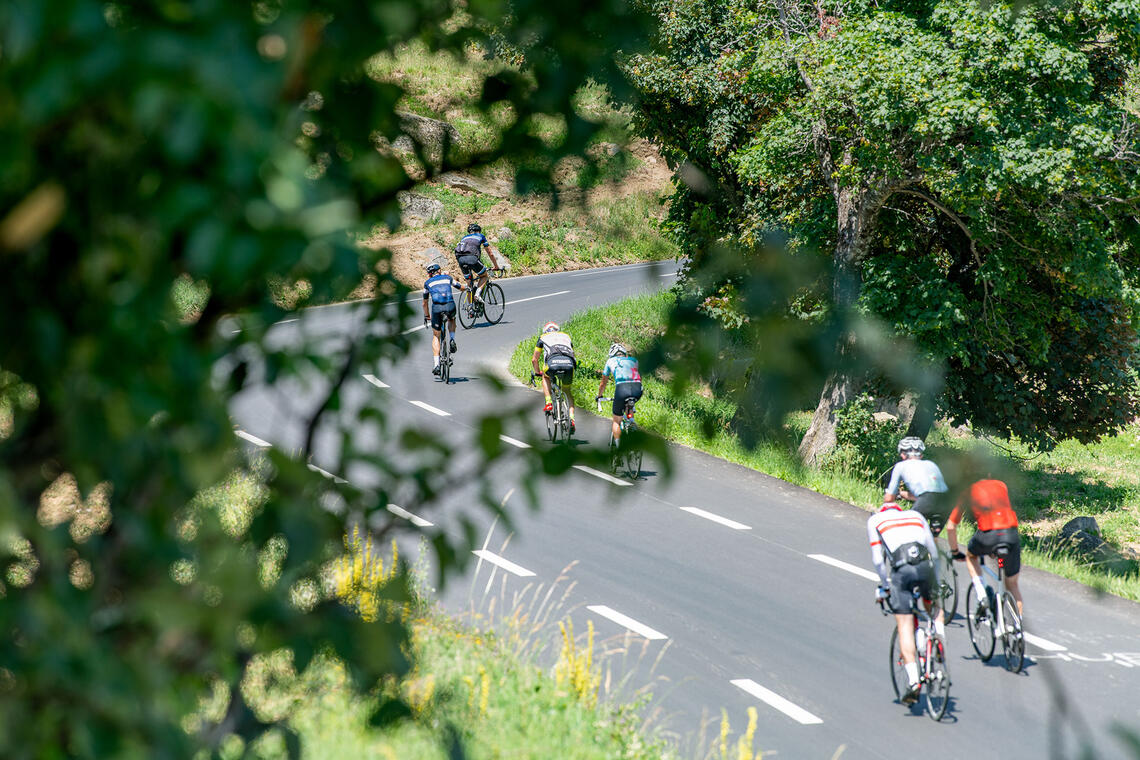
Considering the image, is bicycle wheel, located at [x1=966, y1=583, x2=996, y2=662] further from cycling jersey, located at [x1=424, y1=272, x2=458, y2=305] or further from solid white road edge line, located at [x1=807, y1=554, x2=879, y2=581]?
cycling jersey, located at [x1=424, y1=272, x2=458, y2=305]

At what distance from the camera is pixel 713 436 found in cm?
187

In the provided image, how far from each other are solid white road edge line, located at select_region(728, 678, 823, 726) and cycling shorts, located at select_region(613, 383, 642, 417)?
547 centimetres

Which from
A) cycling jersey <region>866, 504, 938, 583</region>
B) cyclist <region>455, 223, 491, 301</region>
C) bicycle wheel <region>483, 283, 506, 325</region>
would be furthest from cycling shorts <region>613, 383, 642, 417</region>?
bicycle wheel <region>483, 283, 506, 325</region>

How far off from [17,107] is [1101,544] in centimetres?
1719

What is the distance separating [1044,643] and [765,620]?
2607mm

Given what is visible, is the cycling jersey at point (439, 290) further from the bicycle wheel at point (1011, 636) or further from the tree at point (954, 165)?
the bicycle wheel at point (1011, 636)

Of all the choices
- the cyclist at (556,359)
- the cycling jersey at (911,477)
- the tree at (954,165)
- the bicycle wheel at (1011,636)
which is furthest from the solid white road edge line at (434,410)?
the bicycle wheel at (1011,636)

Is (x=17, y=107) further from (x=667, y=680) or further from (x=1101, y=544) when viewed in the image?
(x=1101, y=544)

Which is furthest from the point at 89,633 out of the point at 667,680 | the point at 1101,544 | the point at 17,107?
the point at 1101,544

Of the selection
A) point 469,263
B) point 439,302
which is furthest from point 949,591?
point 469,263

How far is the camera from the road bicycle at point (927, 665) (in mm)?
7926

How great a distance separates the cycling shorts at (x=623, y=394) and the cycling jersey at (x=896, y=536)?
5.30m

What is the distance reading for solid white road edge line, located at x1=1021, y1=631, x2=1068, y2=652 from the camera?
31.6ft

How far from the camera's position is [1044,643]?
9.70 meters
